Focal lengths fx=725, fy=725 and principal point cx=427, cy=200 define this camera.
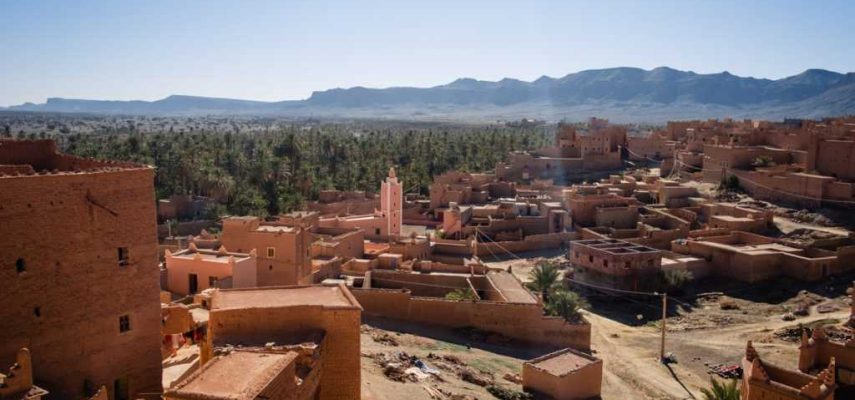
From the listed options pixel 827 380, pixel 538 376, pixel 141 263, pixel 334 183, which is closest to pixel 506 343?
pixel 538 376

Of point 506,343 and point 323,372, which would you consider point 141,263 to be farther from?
point 506,343

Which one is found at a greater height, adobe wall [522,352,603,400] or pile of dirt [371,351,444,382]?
pile of dirt [371,351,444,382]

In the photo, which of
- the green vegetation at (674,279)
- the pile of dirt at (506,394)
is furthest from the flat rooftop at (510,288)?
the green vegetation at (674,279)

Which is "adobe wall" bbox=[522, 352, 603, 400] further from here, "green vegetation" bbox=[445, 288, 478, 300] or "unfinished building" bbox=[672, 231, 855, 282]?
"unfinished building" bbox=[672, 231, 855, 282]

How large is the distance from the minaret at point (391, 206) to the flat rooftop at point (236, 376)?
2582 centimetres

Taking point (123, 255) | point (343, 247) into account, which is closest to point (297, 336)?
point (123, 255)

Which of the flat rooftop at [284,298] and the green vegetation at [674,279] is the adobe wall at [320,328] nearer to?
the flat rooftop at [284,298]

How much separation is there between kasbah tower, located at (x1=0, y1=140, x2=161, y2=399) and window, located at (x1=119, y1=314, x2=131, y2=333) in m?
0.02

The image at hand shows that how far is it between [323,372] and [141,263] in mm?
3747

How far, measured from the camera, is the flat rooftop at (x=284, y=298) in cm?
1273

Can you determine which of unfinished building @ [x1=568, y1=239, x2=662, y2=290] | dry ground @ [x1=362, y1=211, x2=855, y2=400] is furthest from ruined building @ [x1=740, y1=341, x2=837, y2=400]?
unfinished building @ [x1=568, y1=239, x2=662, y2=290]

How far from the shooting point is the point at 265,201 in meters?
44.2

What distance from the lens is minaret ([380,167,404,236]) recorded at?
3691cm

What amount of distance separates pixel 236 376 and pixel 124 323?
12.2ft
